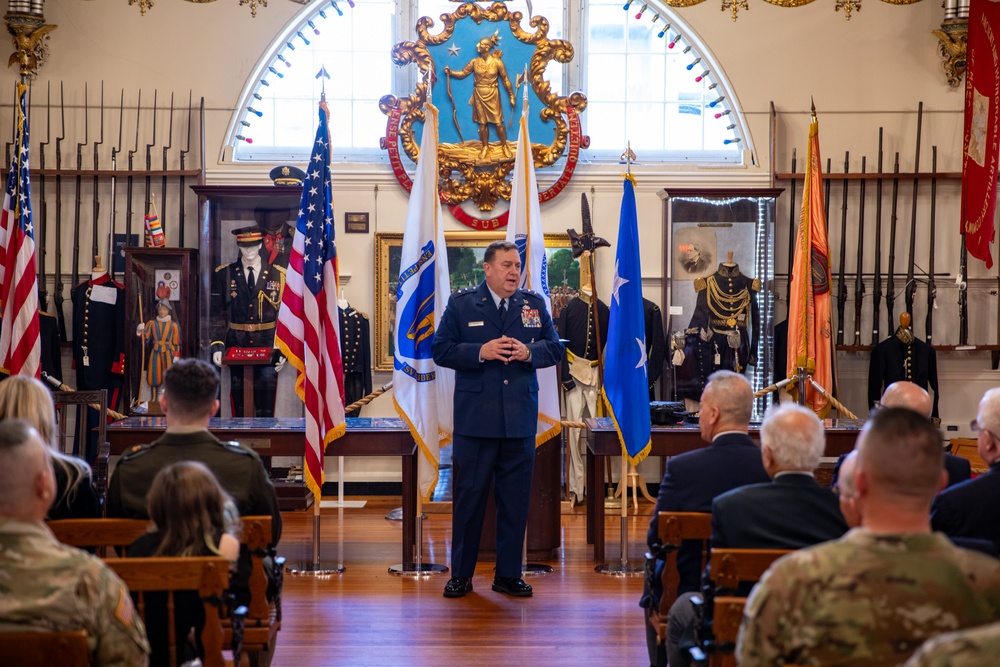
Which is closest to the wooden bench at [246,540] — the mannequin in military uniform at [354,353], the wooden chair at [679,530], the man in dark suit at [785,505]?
the wooden chair at [679,530]

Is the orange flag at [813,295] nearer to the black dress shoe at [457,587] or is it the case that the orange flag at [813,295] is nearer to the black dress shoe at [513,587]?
the black dress shoe at [513,587]

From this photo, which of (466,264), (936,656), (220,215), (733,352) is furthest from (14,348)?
(936,656)

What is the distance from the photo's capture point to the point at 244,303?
7867mm

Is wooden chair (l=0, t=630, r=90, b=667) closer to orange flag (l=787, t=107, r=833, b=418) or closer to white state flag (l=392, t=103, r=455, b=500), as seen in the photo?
white state flag (l=392, t=103, r=455, b=500)

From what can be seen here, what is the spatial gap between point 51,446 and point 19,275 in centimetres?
382

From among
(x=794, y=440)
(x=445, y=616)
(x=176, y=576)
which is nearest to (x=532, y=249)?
(x=445, y=616)

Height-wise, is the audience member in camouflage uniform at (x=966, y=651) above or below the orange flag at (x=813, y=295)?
below

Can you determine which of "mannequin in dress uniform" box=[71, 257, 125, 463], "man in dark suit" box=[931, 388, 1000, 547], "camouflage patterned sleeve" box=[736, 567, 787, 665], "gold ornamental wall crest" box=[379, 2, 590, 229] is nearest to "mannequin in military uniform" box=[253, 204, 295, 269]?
"gold ornamental wall crest" box=[379, 2, 590, 229]

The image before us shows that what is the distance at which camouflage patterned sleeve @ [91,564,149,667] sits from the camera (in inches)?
84.8

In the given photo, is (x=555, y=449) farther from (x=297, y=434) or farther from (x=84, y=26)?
(x=84, y=26)

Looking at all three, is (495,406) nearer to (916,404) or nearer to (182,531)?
(916,404)

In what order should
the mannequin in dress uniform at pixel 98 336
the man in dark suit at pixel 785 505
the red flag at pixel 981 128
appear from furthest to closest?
the mannequin in dress uniform at pixel 98 336
the red flag at pixel 981 128
the man in dark suit at pixel 785 505

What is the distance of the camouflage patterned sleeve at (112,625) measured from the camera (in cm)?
215

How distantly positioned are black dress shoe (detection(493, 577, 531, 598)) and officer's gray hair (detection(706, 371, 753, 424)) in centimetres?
197
